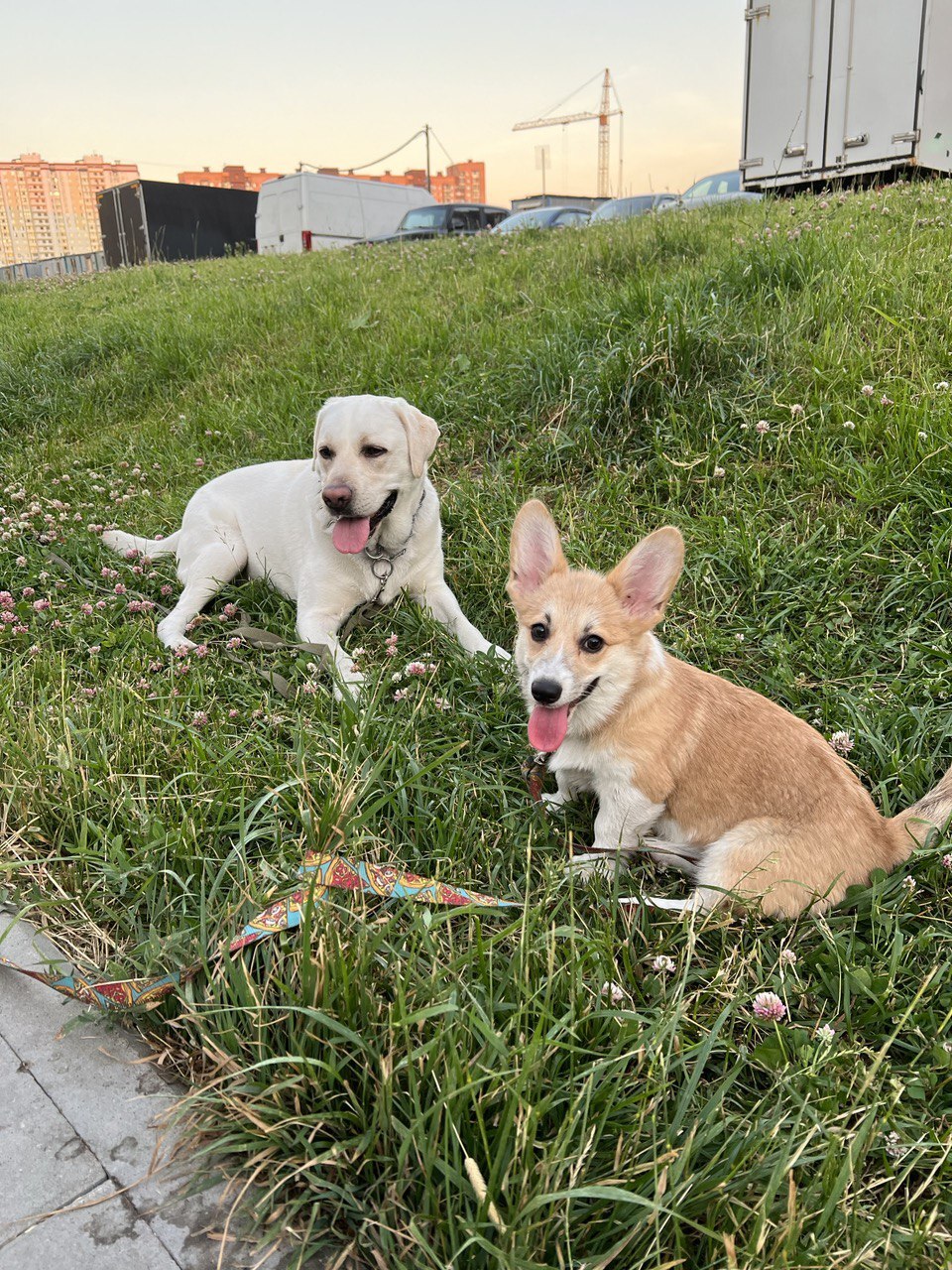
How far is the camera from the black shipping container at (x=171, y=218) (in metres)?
25.0

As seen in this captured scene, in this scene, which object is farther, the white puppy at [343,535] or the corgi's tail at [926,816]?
the white puppy at [343,535]

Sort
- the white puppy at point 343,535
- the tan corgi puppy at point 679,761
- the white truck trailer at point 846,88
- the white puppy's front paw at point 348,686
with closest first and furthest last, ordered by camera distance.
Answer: the tan corgi puppy at point 679,761, the white puppy's front paw at point 348,686, the white puppy at point 343,535, the white truck trailer at point 846,88

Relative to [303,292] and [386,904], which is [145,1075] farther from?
[303,292]

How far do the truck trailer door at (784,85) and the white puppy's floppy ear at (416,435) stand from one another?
8.85 metres

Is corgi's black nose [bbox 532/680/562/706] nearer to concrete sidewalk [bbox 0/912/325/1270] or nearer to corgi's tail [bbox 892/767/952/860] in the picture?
corgi's tail [bbox 892/767/952/860]

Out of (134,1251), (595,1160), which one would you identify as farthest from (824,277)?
(134,1251)

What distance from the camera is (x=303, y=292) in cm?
811

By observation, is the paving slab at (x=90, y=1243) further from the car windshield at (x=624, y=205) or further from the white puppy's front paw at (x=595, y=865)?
the car windshield at (x=624, y=205)

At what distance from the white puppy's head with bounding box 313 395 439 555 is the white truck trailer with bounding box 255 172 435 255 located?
15857mm

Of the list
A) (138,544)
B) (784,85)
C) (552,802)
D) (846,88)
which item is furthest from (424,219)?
(552,802)

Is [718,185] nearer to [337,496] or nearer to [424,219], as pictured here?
[424,219]

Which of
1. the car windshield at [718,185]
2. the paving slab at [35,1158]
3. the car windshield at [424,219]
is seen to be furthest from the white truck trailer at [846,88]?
the paving slab at [35,1158]

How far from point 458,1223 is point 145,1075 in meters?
0.80

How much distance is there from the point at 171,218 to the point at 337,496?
27211 mm
